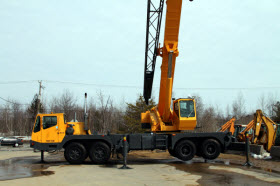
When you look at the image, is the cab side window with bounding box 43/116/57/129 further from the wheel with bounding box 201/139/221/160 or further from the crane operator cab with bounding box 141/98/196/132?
the wheel with bounding box 201/139/221/160

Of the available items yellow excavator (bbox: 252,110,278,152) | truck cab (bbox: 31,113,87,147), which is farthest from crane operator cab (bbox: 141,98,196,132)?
yellow excavator (bbox: 252,110,278,152)

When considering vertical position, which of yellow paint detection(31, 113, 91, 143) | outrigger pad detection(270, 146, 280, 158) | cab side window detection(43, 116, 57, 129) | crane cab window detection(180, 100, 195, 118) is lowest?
outrigger pad detection(270, 146, 280, 158)

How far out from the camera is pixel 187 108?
13.9 meters

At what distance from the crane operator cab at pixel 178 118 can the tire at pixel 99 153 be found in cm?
274

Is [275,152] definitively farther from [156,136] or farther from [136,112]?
[136,112]

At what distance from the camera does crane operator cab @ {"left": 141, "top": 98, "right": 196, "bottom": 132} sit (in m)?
13.7

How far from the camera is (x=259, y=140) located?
1859 cm

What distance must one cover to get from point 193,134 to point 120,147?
386 centimetres

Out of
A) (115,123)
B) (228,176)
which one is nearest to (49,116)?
(228,176)

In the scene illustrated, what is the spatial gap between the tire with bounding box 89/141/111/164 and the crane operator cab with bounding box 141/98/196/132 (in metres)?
2.74

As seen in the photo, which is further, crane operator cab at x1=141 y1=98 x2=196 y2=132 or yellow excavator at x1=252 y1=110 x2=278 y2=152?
yellow excavator at x1=252 y1=110 x2=278 y2=152

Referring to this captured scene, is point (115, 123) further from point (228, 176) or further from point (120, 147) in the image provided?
point (228, 176)

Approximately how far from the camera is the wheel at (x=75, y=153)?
13312mm

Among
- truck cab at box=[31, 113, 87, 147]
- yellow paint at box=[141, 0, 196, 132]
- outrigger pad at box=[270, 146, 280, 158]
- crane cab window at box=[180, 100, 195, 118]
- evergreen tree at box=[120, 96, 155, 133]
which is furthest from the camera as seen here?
evergreen tree at box=[120, 96, 155, 133]
